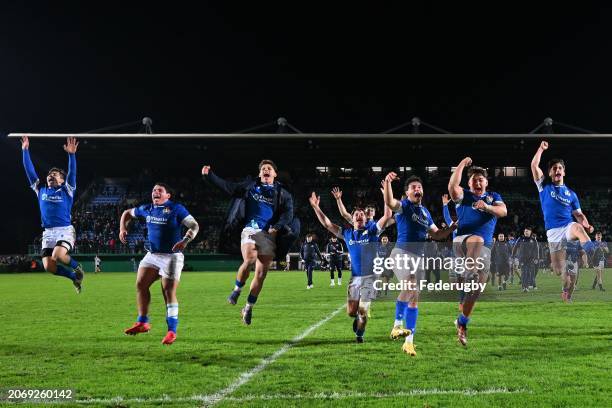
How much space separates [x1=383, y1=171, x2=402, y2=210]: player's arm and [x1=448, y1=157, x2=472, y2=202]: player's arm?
0.72 m

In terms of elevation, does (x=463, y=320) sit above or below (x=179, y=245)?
below

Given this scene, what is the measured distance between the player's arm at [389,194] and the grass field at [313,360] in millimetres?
2086

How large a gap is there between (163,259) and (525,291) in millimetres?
14594

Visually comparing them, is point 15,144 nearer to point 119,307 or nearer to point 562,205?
point 119,307

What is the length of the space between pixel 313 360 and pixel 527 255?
43.9 ft

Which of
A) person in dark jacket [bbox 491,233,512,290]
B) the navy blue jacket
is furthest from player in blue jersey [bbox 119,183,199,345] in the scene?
person in dark jacket [bbox 491,233,512,290]

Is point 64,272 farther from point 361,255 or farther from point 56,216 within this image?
point 361,255

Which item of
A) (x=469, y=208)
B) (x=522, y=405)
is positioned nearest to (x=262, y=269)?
(x=469, y=208)

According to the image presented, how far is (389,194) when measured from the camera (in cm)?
749

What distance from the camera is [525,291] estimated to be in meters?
19.2

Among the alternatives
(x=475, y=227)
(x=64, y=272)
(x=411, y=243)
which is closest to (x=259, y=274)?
(x=411, y=243)

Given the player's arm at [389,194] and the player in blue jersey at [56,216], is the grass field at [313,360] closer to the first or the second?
the player in blue jersey at [56,216]

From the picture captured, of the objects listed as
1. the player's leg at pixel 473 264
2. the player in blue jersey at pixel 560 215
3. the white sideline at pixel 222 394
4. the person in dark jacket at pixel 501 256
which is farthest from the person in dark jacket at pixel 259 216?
the person in dark jacket at pixel 501 256

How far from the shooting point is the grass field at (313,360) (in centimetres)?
588
